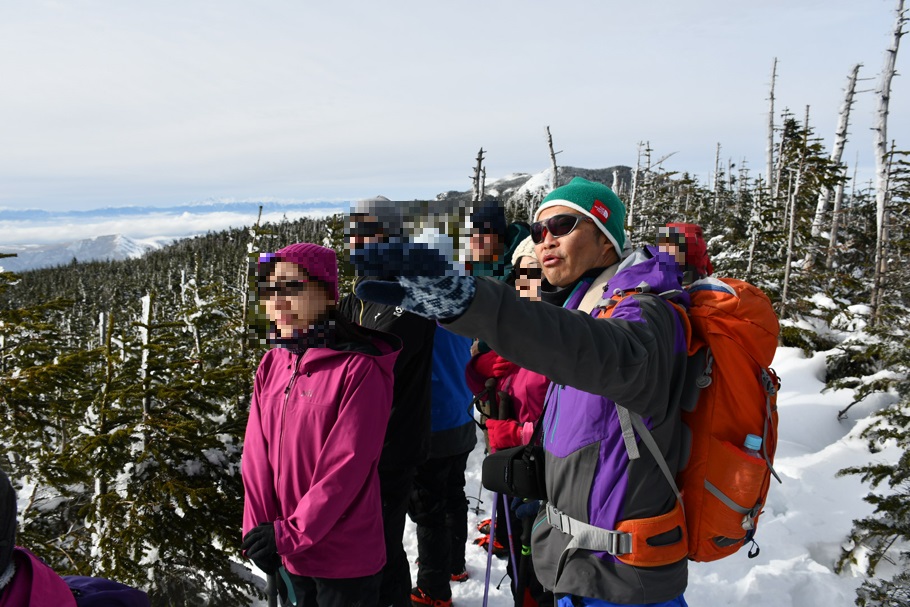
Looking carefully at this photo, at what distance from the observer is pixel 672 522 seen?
174 cm

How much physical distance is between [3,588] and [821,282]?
66.5ft

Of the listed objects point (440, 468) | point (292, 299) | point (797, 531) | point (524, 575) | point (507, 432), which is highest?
point (292, 299)

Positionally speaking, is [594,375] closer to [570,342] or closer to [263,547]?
[570,342]

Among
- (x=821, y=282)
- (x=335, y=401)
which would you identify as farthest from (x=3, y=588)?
(x=821, y=282)

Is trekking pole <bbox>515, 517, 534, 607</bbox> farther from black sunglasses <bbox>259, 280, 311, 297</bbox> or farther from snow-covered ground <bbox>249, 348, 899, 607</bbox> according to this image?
black sunglasses <bbox>259, 280, 311, 297</bbox>

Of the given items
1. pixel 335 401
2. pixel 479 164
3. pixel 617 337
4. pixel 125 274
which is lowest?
pixel 125 274

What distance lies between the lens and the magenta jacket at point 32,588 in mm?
1451

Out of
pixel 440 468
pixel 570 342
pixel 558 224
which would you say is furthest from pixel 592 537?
pixel 440 468

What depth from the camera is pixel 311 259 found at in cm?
233

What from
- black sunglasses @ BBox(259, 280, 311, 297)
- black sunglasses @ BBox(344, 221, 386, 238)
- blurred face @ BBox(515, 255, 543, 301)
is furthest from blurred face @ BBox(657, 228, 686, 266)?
black sunglasses @ BBox(344, 221, 386, 238)

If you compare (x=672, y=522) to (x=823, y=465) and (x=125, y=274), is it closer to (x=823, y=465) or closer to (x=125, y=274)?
(x=823, y=465)

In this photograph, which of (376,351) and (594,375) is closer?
(594,375)

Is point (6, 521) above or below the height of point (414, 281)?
below

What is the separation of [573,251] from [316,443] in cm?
143
